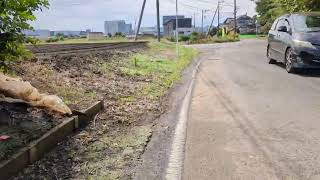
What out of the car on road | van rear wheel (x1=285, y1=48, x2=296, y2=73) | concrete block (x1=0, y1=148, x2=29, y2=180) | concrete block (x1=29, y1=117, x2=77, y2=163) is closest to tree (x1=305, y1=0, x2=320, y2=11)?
the car on road

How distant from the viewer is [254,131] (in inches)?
294

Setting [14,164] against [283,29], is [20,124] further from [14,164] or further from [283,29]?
[283,29]

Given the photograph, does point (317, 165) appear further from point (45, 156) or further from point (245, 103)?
point (245, 103)

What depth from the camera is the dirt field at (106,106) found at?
5.71 meters

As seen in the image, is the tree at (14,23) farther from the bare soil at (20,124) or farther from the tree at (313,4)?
the tree at (313,4)

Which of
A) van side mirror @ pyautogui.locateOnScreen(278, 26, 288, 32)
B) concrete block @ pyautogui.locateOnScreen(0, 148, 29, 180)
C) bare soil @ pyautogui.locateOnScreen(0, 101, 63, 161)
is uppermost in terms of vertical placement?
van side mirror @ pyautogui.locateOnScreen(278, 26, 288, 32)

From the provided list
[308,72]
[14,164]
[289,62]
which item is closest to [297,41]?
[289,62]

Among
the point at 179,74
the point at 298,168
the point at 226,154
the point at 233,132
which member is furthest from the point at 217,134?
the point at 179,74

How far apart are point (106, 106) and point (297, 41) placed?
283 inches

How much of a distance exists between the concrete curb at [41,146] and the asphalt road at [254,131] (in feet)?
5.11

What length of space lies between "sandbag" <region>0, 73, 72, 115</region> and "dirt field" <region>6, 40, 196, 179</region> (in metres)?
0.52

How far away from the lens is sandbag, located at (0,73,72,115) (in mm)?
7441

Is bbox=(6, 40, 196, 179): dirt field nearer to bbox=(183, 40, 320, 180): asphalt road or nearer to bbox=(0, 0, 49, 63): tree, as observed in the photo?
bbox=(183, 40, 320, 180): asphalt road

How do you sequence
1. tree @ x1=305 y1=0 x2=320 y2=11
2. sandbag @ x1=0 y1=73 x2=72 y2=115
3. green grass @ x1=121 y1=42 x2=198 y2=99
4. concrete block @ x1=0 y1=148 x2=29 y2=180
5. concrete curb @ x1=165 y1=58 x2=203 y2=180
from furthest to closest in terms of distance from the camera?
tree @ x1=305 y1=0 x2=320 y2=11, green grass @ x1=121 y1=42 x2=198 y2=99, sandbag @ x1=0 y1=73 x2=72 y2=115, concrete curb @ x1=165 y1=58 x2=203 y2=180, concrete block @ x1=0 y1=148 x2=29 y2=180
